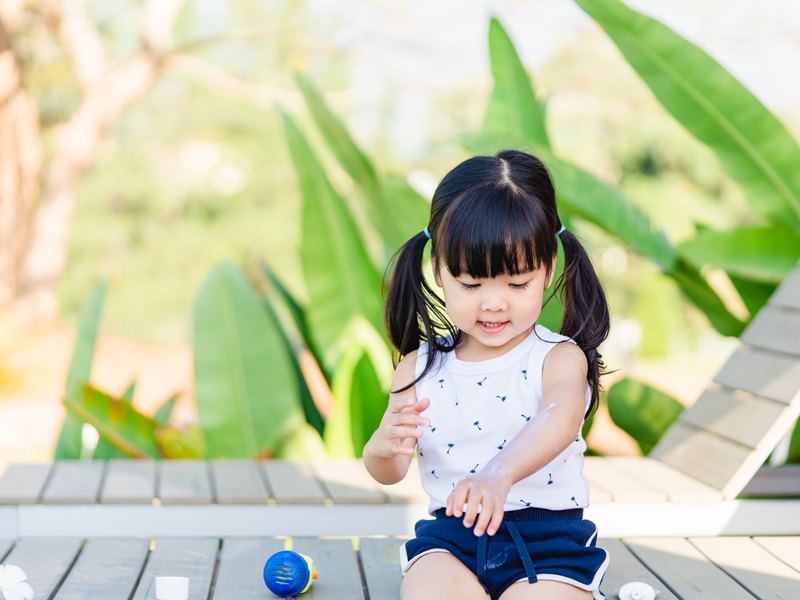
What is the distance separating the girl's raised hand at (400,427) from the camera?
1456 millimetres

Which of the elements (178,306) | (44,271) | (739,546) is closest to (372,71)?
(178,306)

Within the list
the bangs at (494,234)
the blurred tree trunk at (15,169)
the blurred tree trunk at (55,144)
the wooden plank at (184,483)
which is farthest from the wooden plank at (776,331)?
the blurred tree trunk at (15,169)

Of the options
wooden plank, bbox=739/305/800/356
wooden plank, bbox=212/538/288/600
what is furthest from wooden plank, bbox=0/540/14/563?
wooden plank, bbox=739/305/800/356

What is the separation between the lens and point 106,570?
180cm

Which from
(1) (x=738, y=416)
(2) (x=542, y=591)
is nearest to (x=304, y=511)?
(2) (x=542, y=591)

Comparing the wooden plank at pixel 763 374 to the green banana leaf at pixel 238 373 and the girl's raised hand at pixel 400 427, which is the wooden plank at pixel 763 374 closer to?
the girl's raised hand at pixel 400 427

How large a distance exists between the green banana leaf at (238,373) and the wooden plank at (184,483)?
46 centimetres

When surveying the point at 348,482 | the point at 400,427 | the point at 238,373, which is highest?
the point at 400,427

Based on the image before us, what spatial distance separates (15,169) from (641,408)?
8370 mm

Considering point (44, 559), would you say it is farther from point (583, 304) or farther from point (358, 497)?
point (583, 304)

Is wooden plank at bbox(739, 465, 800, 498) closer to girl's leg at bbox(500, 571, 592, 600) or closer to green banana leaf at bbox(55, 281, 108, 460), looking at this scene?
girl's leg at bbox(500, 571, 592, 600)

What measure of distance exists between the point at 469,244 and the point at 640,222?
162 centimetres

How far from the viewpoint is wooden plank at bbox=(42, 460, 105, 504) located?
7.06 feet

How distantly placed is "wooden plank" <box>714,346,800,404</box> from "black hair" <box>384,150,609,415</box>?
0.84 m
